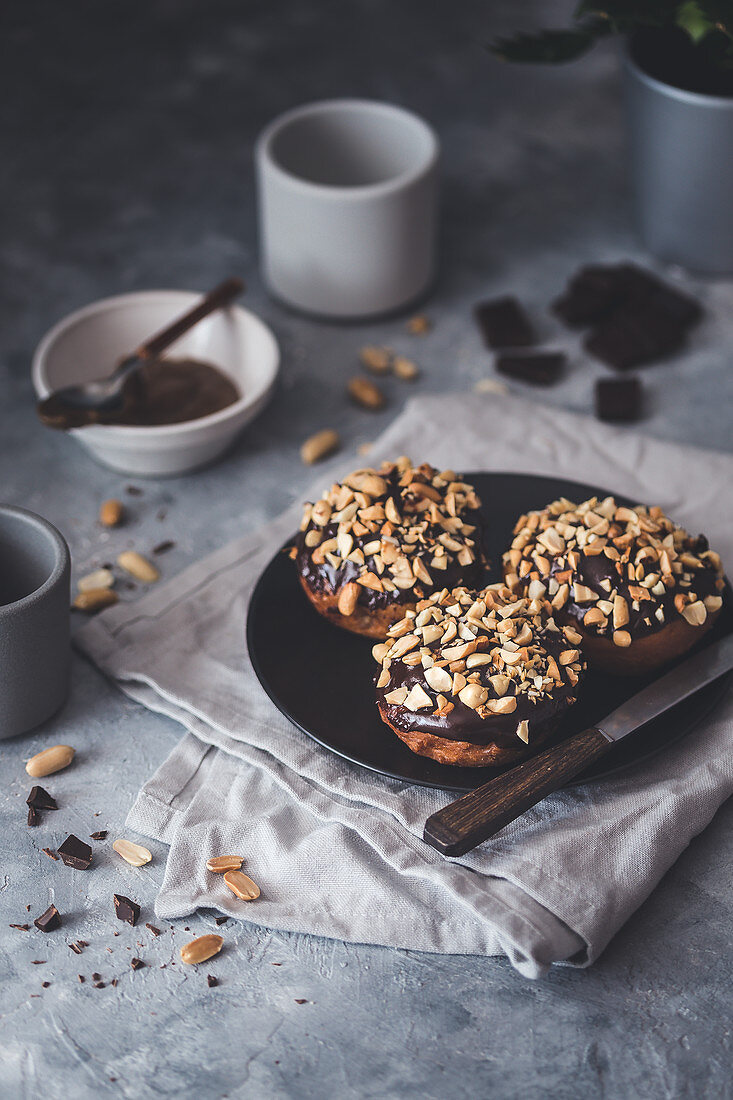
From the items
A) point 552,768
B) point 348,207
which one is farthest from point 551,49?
point 552,768

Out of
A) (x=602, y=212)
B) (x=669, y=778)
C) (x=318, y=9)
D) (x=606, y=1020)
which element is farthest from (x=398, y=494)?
(x=318, y=9)

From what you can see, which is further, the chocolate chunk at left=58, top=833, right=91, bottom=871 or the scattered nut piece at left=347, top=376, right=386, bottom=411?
the scattered nut piece at left=347, top=376, right=386, bottom=411

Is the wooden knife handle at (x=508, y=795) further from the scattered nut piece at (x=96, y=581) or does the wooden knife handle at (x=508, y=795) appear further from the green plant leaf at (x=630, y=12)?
the green plant leaf at (x=630, y=12)

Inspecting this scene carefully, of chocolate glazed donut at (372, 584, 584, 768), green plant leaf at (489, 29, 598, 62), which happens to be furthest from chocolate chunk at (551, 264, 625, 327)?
chocolate glazed donut at (372, 584, 584, 768)

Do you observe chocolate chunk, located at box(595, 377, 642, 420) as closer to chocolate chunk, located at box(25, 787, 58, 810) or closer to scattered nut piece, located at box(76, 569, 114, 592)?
scattered nut piece, located at box(76, 569, 114, 592)

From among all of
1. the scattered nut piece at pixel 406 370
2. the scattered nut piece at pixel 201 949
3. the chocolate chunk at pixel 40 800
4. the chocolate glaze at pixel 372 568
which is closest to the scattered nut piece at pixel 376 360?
the scattered nut piece at pixel 406 370

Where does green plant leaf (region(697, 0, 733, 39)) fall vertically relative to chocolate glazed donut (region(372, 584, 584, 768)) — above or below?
above

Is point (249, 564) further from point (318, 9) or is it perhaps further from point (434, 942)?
point (318, 9)
